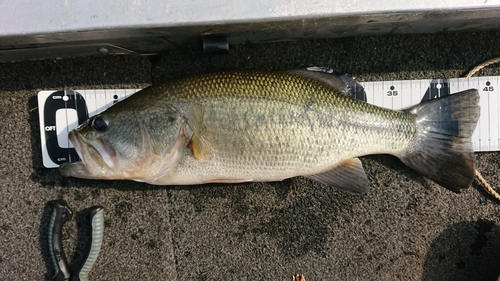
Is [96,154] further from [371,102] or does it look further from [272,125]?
[371,102]

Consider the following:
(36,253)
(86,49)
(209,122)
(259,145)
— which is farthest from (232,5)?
(36,253)

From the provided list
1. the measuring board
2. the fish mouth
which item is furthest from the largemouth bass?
the measuring board

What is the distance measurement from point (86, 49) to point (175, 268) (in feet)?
3.98

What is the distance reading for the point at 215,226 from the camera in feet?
6.37

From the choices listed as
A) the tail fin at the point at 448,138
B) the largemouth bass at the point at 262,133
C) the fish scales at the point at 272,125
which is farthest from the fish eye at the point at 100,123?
the tail fin at the point at 448,138

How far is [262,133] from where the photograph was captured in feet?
5.24

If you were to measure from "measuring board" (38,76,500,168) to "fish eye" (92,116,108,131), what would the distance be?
1.05 feet

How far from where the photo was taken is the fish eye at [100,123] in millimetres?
1559

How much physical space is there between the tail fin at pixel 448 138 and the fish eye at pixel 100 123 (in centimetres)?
141

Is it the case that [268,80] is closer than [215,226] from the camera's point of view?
Yes

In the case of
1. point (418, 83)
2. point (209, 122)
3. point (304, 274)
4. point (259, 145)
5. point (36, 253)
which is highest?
point (418, 83)

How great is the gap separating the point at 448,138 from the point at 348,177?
0.52 m

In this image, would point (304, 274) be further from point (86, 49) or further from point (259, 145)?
point (86, 49)

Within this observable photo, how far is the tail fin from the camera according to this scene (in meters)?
1.73
